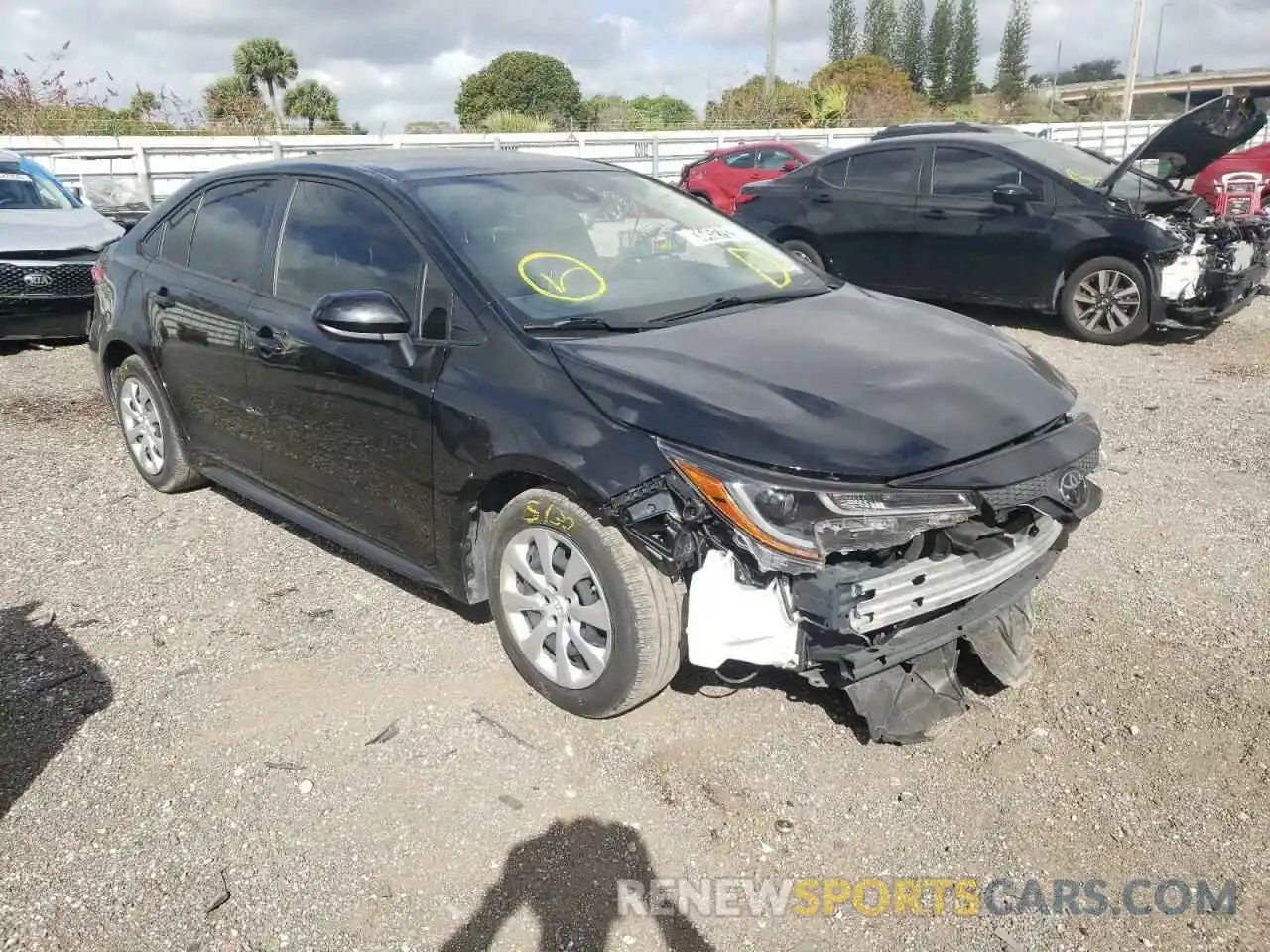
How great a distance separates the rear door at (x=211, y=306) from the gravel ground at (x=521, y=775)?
25.1 inches

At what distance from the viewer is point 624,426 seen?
9.22 feet

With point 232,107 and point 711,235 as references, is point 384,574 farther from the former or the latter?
point 232,107

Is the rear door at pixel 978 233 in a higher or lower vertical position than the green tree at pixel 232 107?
lower

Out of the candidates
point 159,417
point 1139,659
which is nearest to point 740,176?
point 159,417

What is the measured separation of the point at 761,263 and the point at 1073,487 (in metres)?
1.66

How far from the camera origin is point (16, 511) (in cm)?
510

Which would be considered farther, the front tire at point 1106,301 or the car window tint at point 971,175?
the car window tint at point 971,175

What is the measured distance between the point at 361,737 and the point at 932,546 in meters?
1.87

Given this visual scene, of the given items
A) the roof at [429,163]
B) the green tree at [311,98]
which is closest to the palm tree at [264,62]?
the green tree at [311,98]

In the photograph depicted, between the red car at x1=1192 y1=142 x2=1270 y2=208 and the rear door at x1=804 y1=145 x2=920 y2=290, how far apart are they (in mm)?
4092

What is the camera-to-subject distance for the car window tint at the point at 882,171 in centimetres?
865

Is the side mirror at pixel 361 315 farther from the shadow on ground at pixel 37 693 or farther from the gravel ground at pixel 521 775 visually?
the shadow on ground at pixel 37 693

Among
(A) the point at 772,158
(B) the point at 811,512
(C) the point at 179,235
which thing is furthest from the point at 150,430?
(A) the point at 772,158

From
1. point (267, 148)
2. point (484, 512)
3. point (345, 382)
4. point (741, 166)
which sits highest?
point (267, 148)
